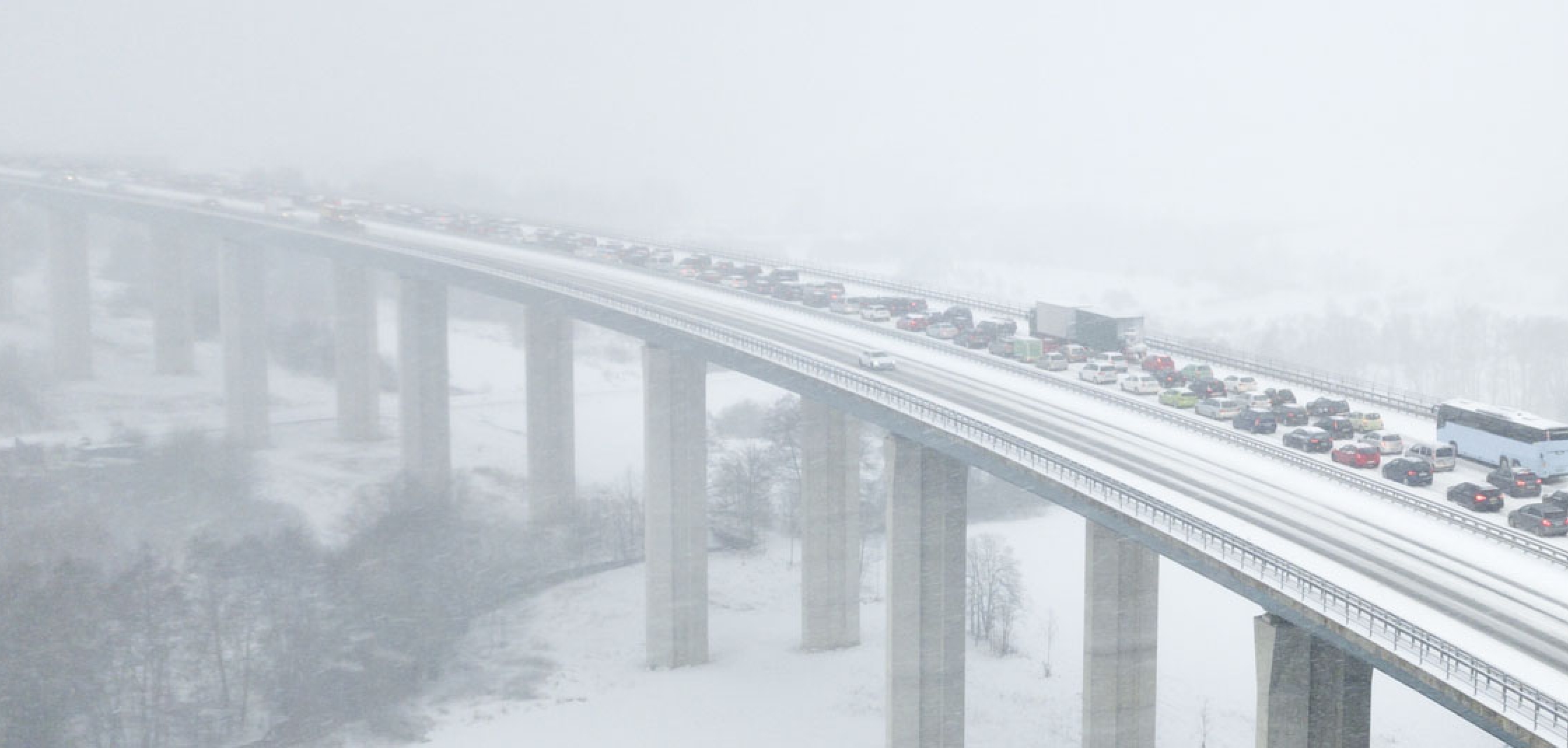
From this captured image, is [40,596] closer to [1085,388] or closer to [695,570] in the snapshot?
[695,570]

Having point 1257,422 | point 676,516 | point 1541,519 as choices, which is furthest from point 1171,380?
point 676,516

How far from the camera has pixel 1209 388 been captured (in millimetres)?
29109

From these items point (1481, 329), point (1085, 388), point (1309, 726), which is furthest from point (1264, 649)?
point (1481, 329)

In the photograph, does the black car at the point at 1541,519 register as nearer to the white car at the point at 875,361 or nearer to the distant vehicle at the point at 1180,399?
the distant vehicle at the point at 1180,399

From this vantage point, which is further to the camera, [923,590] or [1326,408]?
[923,590]

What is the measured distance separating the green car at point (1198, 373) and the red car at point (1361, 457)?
24.7 ft

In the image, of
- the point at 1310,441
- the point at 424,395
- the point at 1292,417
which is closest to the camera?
the point at 1310,441

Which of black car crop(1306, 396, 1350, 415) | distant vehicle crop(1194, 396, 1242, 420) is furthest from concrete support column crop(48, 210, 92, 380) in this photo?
black car crop(1306, 396, 1350, 415)

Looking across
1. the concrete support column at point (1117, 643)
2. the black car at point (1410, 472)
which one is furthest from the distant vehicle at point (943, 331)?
the black car at point (1410, 472)

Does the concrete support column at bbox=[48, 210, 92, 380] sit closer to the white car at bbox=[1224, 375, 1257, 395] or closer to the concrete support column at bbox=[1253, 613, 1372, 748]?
the white car at bbox=[1224, 375, 1257, 395]

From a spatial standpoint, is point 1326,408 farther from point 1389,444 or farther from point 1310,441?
point 1389,444

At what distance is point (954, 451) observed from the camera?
89.0 ft

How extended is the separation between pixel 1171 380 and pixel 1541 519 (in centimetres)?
1166

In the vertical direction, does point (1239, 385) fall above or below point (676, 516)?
above
